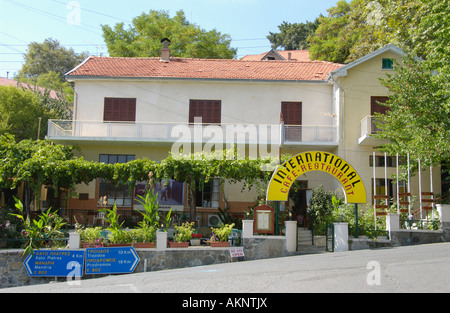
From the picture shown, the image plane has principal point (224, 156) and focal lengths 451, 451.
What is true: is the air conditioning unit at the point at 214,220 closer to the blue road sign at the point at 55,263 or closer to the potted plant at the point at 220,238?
the potted plant at the point at 220,238

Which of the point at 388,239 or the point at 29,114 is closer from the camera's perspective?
the point at 388,239

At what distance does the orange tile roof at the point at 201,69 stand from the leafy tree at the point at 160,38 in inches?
378

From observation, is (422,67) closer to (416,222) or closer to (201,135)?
(416,222)

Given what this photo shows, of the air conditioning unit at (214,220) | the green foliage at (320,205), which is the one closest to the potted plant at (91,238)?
the air conditioning unit at (214,220)

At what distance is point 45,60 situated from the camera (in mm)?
52656

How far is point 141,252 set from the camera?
550 inches

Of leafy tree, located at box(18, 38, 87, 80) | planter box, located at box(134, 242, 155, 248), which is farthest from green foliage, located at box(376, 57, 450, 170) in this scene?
leafy tree, located at box(18, 38, 87, 80)

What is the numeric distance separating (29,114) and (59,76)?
83.3 feet

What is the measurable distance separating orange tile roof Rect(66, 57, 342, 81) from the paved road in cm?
1269

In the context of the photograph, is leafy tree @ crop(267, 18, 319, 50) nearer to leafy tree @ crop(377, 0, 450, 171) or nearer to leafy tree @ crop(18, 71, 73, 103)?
leafy tree @ crop(18, 71, 73, 103)

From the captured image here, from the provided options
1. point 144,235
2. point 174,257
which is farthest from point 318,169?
point 144,235

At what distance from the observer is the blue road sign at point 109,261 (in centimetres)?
1348
